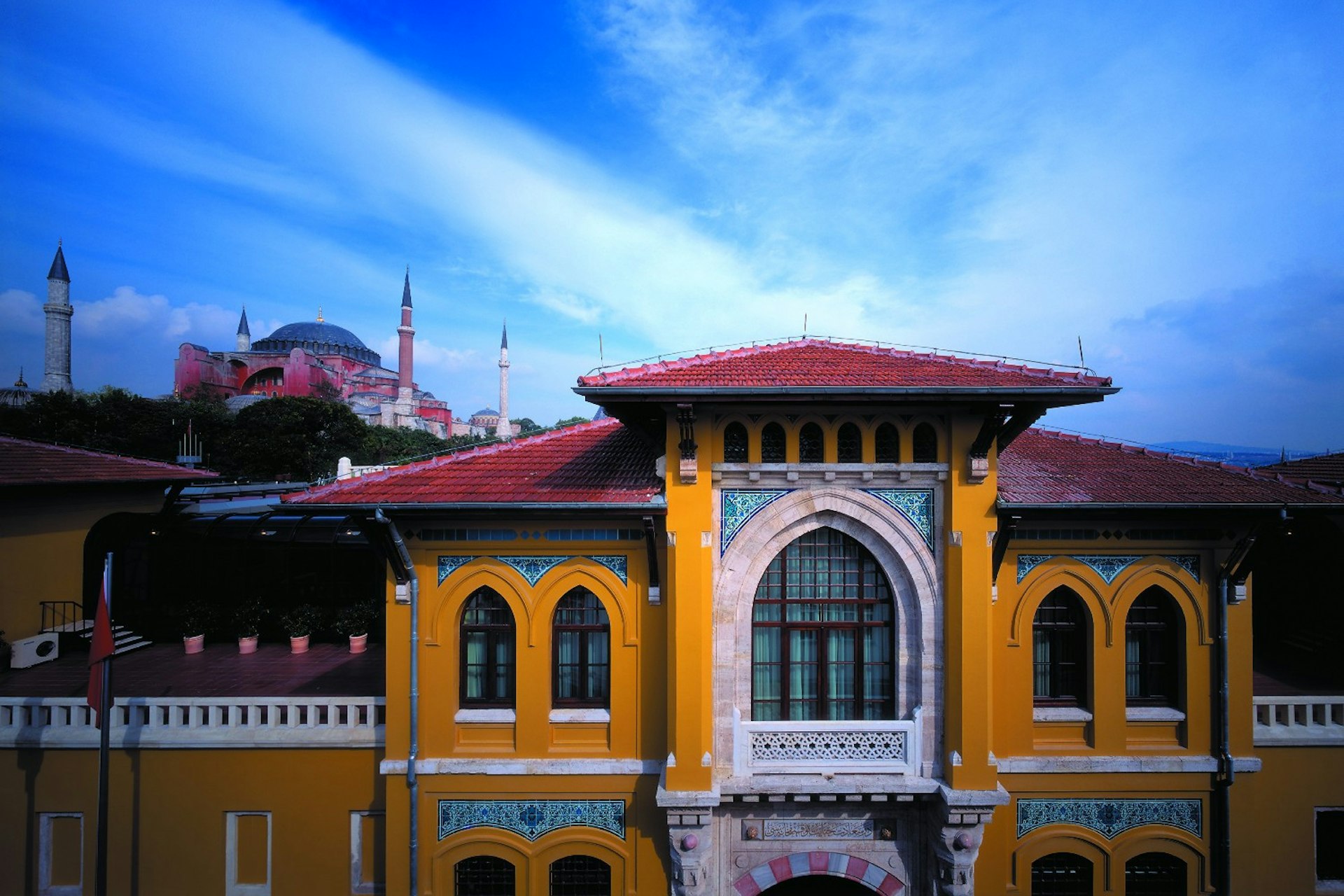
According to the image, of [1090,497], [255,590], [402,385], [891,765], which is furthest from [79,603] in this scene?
[402,385]

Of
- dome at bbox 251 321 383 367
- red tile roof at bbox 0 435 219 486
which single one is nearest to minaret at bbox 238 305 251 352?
dome at bbox 251 321 383 367

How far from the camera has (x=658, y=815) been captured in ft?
28.8

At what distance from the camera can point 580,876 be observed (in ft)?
29.5

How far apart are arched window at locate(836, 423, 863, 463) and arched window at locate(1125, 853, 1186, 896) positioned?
7.92m

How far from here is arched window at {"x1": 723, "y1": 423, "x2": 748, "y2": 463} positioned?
28.2 ft

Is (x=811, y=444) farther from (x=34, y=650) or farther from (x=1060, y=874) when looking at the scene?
(x=34, y=650)

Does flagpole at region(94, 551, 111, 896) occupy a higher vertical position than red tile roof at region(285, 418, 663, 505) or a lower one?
lower

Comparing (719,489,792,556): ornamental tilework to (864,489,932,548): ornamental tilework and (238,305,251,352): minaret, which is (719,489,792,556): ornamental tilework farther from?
(238,305,251,352): minaret

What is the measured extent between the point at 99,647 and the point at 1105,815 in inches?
616

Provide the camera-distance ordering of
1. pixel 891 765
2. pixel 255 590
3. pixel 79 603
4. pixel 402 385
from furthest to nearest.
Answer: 1. pixel 402 385
2. pixel 255 590
3. pixel 79 603
4. pixel 891 765

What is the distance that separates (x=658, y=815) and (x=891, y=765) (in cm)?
358

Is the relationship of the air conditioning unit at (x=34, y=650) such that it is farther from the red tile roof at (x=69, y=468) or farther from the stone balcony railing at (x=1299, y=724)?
the stone balcony railing at (x=1299, y=724)

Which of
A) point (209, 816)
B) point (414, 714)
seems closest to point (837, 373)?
point (414, 714)

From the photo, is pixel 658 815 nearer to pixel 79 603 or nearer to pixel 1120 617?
pixel 1120 617
